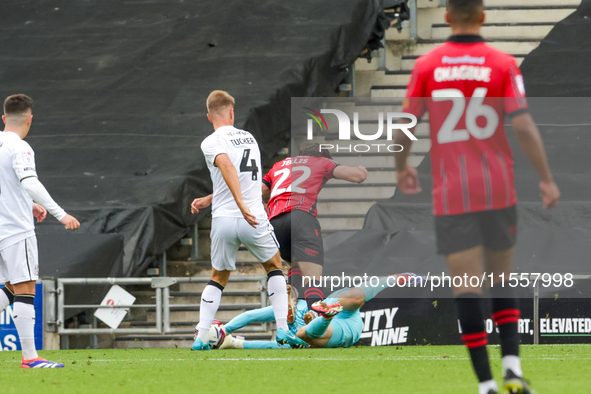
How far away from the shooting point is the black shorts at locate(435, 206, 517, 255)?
377 cm

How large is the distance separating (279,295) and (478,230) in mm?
3690

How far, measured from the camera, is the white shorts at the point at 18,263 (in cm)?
589

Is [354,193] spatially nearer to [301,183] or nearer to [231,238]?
[301,183]

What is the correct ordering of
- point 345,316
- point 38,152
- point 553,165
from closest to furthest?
1. point 345,316
2. point 553,165
3. point 38,152

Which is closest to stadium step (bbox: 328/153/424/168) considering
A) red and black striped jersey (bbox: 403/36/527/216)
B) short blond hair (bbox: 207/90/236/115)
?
short blond hair (bbox: 207/90/236/115)

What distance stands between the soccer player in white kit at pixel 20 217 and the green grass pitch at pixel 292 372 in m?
0.36

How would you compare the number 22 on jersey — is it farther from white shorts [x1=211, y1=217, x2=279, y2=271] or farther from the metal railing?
the metal railing

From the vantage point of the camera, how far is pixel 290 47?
43.0 feet

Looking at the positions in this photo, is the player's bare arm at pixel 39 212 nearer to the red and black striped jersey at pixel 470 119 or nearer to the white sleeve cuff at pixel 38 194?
the white sleeve cuff at pixel 38 194

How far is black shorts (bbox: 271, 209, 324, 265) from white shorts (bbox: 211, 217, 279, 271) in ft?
2.87

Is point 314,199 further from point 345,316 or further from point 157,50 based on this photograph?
point 157,50

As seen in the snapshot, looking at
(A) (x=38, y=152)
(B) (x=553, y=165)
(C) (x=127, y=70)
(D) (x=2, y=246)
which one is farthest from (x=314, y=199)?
(C) (x=127, y=70)

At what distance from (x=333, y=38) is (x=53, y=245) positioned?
5585mm

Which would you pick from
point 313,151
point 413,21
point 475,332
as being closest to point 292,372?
point 475,332
